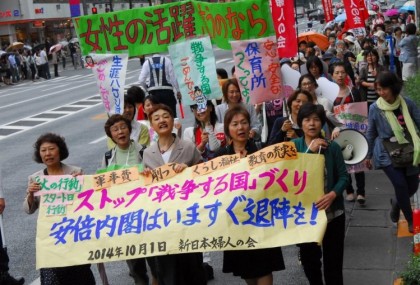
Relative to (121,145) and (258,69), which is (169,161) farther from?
(258,69)

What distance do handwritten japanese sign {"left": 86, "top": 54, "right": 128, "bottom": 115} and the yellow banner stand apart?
167cm

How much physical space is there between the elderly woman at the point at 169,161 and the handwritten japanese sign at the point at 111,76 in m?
1.40

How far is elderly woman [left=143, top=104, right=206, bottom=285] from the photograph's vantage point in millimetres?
5109

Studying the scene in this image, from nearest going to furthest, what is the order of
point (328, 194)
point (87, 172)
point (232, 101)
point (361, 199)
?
point (328, 194)
point (232, 101)
point (361, 199)
point (87, 172)

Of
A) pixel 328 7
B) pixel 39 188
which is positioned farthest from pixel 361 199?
pixel 328 7

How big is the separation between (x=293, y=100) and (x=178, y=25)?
1.43 m

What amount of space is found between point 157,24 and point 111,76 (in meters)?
0.69

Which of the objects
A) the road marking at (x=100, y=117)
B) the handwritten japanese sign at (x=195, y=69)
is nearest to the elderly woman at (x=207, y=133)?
the handwritten japanese sign at (x=195, y=69)

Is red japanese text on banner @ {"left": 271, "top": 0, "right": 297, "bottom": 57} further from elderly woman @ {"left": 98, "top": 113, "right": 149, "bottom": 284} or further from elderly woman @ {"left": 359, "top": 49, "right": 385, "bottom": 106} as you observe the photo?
elderly woman @ {"left": 359, "top": 49, "right": 385, "bottom": 106}

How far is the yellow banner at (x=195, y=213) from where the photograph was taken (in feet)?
16.1

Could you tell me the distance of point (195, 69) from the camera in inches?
270

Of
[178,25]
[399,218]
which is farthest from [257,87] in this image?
[399,218]

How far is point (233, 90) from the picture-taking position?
732cm

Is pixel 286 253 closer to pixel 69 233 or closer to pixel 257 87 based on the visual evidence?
pixel 257 87
